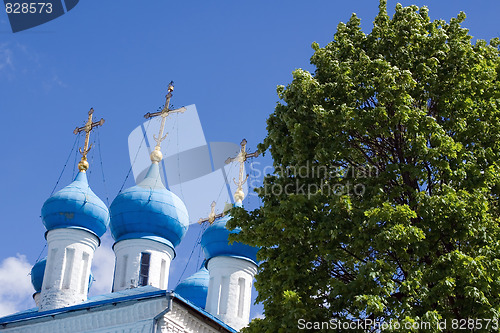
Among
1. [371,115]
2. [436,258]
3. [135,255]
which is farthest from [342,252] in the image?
[135,255]

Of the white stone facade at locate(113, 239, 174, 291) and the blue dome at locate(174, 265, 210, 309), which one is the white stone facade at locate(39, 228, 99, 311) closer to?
the white stone facade at locate(113, 239, 174, 291)

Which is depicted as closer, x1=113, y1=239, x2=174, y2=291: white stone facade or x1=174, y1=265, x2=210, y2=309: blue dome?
x1=113, y1=239, x2=174, y2=291: white stone facade

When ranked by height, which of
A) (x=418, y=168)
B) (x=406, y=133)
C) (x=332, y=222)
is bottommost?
(x=332, y=222)

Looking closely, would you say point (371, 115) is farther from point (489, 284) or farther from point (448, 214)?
point (489, 284)

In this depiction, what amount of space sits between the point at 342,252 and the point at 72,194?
36.2 ft

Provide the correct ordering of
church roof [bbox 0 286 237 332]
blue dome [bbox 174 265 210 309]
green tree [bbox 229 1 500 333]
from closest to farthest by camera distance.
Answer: green tree [bbox 229 1 500 333] → church roof [bbox 0 286 237 332] → blue dome [bbox 174 265 210 309]

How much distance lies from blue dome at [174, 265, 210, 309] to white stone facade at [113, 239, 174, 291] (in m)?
1.97

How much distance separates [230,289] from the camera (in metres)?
19.8

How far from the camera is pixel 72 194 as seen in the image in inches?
741

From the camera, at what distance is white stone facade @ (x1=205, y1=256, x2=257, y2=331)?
779 inches

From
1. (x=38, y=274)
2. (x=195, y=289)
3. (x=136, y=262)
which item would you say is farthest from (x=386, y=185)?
(x=38, y=274)

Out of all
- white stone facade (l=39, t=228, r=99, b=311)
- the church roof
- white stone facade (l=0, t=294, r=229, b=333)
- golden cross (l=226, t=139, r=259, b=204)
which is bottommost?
white stone facade (l=0, t=294, r=229, b=333)

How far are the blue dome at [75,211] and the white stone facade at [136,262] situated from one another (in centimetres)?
80

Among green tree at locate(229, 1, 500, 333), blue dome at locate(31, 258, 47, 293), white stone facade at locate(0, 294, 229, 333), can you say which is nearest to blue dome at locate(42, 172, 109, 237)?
blue dome at locate(31, 258, 47, 293)
